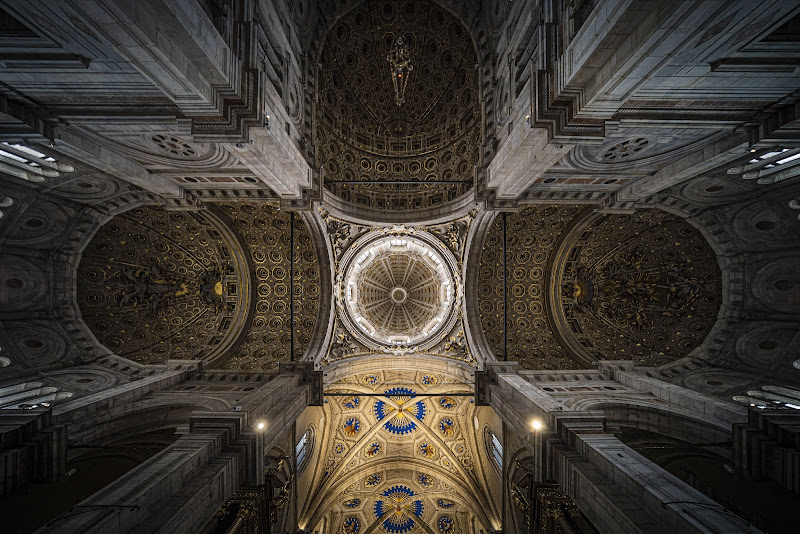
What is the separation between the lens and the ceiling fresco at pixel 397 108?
17.5 meters

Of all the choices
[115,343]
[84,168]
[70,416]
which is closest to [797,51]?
[84,168]

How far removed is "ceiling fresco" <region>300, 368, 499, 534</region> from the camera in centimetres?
2033

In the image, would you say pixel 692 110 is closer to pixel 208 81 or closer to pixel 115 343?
pixel 208 81

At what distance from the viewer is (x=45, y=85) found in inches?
311

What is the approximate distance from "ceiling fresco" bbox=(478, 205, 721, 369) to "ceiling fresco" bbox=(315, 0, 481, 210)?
18.2 feet

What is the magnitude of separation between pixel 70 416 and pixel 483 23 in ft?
77.3

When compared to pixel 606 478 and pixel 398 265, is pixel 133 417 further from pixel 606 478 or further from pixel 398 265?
pixel 606 478

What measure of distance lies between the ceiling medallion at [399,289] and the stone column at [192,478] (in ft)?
26.8

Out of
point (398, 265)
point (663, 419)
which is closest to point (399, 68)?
point (398, 265)

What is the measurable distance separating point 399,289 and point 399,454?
11580mm

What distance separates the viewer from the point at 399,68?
17.5 meters

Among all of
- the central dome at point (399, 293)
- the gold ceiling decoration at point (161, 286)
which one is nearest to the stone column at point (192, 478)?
the gold ceiling decoration at point (161, 286)

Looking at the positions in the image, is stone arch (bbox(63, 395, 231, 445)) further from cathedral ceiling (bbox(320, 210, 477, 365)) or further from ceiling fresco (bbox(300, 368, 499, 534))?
ceiling fresco (bbox(300, 368, 499, 534))

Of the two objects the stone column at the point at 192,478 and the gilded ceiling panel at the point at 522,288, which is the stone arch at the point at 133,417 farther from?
the gilded ceiling panel at the point at 522,288
